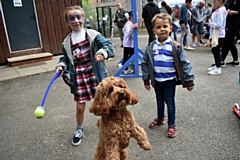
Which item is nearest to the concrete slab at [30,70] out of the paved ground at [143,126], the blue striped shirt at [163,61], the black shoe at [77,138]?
the paved ground at [143,126]

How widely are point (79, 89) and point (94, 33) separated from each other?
73 cm

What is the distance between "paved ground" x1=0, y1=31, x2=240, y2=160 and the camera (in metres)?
2.65

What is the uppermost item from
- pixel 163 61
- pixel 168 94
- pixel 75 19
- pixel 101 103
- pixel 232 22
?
pixel 75 19

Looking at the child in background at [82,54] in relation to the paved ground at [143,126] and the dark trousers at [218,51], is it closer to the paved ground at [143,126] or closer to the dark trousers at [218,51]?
the paved ground at [143,126]

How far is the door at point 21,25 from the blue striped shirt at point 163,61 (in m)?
6.83

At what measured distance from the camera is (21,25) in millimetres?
7984

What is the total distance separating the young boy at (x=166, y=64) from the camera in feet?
8.53

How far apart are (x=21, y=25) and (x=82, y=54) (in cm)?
652

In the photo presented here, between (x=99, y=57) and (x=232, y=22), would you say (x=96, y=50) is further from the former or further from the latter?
(x=232, y=22)

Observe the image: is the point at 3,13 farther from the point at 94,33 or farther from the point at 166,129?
the point at 166,129

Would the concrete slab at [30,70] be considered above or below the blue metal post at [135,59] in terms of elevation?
below

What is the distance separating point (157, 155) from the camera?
101 inches

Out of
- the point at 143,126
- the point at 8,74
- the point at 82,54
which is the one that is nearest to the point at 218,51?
the point at 143,126

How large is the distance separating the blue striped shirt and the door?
6.83 metres
